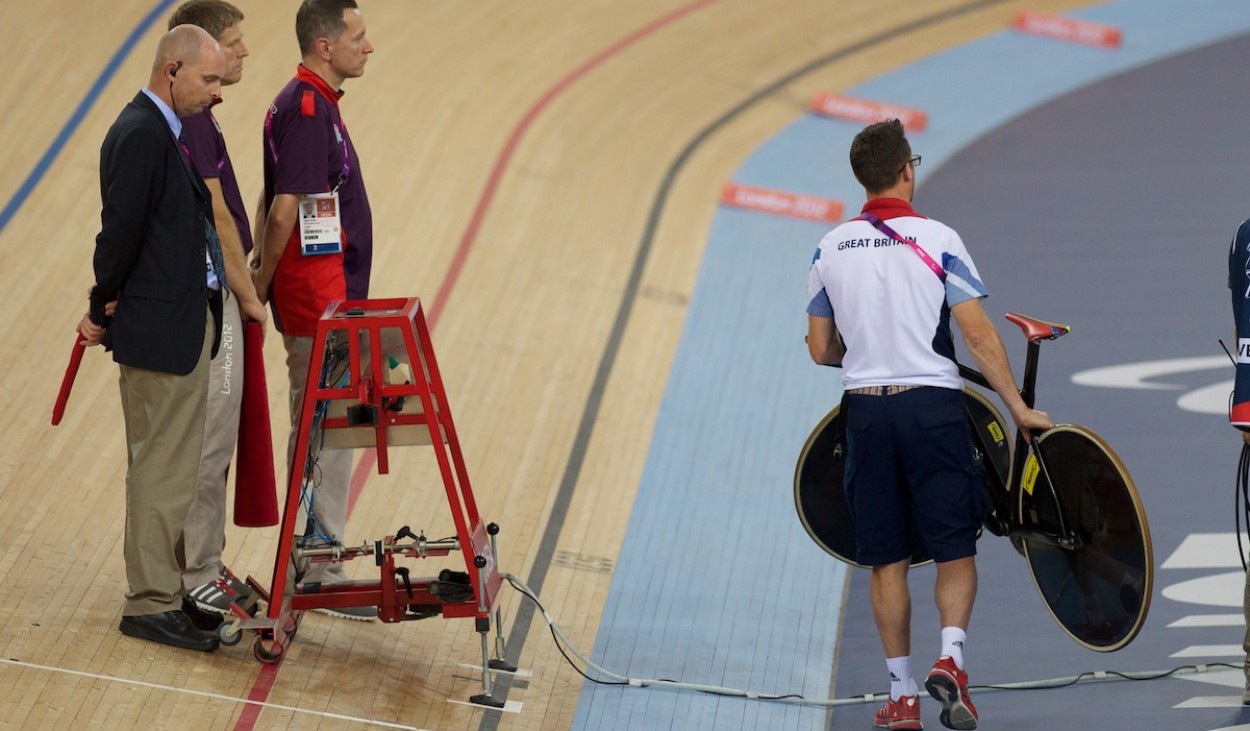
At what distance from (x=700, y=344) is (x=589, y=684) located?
7.79ft

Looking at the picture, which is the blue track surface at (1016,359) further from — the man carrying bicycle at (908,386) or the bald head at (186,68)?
the bald head at (186,68)

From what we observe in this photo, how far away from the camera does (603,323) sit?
6211 millimetres

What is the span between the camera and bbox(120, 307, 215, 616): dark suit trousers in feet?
12.2

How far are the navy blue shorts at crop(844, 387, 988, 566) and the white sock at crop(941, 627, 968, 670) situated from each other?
0.55 feet

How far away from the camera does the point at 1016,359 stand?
5973 millimetres

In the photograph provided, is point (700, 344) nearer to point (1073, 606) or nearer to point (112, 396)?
point (112, 396)

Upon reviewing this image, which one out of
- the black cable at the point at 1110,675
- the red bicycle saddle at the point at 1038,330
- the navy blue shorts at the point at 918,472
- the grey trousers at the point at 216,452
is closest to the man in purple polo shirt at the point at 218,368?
the grey trousers at the point at 216,452

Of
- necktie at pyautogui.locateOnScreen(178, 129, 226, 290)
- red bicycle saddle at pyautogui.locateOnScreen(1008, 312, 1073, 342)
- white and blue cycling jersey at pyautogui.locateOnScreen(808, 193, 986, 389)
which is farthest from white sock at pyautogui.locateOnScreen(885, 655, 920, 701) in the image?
necktie at pyautogui.locateOnScreen(178, 129, 226, 290)

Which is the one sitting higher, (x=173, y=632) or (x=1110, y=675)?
A: (x=1110, y=675)

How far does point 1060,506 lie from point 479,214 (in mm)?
3867

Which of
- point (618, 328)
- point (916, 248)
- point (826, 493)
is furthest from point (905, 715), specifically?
point (618, 328)

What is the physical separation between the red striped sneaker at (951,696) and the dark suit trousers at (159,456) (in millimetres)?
1857

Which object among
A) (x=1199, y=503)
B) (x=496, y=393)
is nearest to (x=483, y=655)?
(x=496, y=393)

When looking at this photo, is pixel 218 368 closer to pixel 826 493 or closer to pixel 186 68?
pixel 186 68
